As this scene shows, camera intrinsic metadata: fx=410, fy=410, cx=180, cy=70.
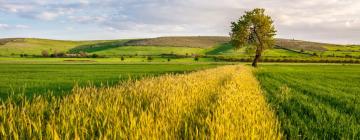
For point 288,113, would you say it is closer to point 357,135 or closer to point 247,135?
point 357,135

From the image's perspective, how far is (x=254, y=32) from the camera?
7431 centimetres

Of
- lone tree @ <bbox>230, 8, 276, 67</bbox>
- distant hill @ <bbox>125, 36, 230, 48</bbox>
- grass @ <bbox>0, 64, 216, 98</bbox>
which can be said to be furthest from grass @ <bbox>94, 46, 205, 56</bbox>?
grass @ <bbox>0, 64, 216, 98</bbox>

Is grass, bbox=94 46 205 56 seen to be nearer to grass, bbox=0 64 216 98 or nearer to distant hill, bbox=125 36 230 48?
distant hill, bbox=125 36 230 48

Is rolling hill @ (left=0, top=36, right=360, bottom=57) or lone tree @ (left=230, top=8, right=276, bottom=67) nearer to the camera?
lone tree @ (left=230, top=8, right=276, bottom=67)

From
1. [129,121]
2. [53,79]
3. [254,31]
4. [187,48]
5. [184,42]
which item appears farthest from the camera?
[184,42]

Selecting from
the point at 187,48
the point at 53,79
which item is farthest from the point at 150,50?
the point at 53,79

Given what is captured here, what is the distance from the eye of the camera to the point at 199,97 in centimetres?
1009

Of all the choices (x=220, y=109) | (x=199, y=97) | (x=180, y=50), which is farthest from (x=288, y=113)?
(x=180, y=50)

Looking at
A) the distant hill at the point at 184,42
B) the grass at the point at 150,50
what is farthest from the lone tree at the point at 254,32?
the distant hill at the point at 184,42

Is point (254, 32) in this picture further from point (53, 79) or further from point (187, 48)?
point (187, 48)

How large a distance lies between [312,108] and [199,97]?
446 centimetres

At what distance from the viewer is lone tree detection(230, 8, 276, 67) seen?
7288 cm

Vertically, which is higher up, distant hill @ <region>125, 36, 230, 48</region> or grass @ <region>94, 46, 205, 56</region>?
distant hill @ <region>125, 36, 230, 48</region>

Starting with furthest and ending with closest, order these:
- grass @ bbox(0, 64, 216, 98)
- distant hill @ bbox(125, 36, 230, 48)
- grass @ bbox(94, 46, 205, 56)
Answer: distant hill @ bbox(125, 36, 230, 48) < grass @ bbox(94, 46, 205, 56) < grass @ bbox(0, 64, 216, 98)
